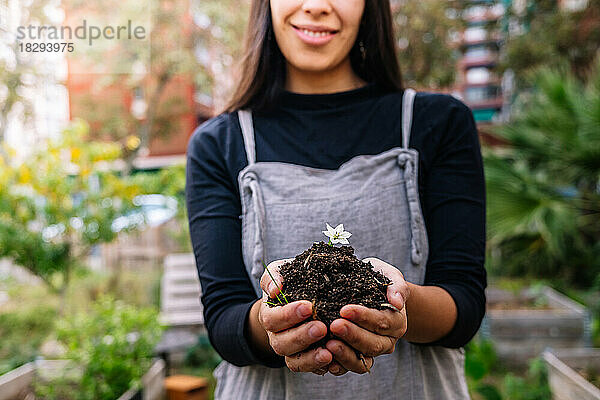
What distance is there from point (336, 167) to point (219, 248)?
11.8 inches

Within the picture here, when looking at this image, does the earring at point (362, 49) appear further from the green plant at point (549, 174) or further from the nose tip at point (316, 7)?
the green plant at point (549, 174)

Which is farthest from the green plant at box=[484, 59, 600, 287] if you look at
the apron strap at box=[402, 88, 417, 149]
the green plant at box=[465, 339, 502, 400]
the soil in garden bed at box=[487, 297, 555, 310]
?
the apron strap at box=[402, 88, 417, 149]

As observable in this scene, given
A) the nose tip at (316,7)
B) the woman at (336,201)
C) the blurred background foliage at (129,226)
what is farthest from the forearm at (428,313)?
the blurred background foliage at (129,226)

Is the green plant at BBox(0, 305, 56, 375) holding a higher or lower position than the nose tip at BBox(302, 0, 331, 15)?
lower

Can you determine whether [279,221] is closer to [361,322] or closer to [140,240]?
[361,322]

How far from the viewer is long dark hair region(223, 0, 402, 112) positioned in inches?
50.9

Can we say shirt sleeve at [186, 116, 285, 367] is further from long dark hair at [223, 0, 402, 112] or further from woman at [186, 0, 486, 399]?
long dark hair at [223, 0, 402, 112]

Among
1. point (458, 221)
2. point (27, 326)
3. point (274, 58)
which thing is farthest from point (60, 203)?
point (458, 221)

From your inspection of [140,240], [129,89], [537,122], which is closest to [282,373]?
[537,122]

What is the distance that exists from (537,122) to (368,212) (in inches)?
165

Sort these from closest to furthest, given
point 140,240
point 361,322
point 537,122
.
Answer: point 361,322 < point 537,122 < point 140,240

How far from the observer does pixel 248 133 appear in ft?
4.08

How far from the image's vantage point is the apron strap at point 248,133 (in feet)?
3.98

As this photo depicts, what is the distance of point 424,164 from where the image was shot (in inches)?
47.0
